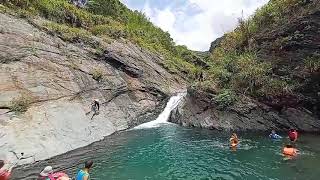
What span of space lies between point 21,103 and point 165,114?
18198 millimetres

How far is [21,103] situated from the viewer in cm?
2691

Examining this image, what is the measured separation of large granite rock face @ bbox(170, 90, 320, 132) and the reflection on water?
7.25ft

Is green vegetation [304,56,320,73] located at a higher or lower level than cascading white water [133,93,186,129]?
higher

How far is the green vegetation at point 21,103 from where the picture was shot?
2639 cm

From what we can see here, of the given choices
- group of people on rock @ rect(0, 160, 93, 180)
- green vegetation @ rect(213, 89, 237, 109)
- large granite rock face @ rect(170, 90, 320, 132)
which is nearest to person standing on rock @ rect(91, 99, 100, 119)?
large granite rock face @ rect(170, 90, 320, 132)

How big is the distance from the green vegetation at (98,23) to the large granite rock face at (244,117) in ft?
53.0

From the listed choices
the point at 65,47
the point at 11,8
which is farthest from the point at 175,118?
the point at 11,8

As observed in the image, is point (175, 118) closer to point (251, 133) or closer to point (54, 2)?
point (251, 133)

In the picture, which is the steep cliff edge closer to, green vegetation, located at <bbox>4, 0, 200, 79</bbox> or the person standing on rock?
the person standing on rock

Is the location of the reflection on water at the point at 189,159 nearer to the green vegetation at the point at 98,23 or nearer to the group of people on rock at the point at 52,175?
the group of people on rock at the point at 52,175

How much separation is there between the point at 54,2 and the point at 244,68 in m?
27.4

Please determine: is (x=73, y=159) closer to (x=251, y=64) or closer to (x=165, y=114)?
(x=165, y=114)

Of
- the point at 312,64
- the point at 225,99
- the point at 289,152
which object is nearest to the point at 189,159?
the point at 289,152

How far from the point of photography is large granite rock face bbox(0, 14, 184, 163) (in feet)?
83.3
